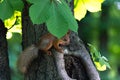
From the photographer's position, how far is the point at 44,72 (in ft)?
9.48

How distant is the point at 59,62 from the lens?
9.34 feet

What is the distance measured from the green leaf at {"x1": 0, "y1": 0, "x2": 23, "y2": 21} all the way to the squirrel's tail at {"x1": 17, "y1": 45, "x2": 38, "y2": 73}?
28 centimetres

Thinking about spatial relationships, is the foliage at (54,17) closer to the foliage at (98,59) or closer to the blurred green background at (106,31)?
the foliage at (98,59)

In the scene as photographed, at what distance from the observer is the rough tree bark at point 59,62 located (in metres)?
2.86

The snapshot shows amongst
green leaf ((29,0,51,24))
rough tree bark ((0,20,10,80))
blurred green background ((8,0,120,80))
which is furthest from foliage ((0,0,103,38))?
blurred green background ((8,0,120,80))

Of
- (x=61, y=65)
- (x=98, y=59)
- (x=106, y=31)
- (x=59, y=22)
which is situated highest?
(x=59, y=22)

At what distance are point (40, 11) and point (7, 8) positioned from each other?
25 centimetres

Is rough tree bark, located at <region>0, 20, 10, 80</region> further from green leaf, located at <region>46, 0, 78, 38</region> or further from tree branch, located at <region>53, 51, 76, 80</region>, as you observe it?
green leaf, located at <region>46, 0, 78, 38</region>

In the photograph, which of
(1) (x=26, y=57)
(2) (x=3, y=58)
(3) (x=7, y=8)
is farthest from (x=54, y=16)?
(2) (x=3, y=58)

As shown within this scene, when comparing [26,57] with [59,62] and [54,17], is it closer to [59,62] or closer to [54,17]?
[59,62]

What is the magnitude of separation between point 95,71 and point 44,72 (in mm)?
302

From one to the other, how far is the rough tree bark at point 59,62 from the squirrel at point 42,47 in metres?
0.03

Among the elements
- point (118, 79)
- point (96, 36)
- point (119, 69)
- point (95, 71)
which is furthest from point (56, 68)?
point (119, 69)

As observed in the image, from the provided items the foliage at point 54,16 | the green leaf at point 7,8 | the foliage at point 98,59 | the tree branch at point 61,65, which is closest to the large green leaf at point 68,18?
the foliage at point 54,16
